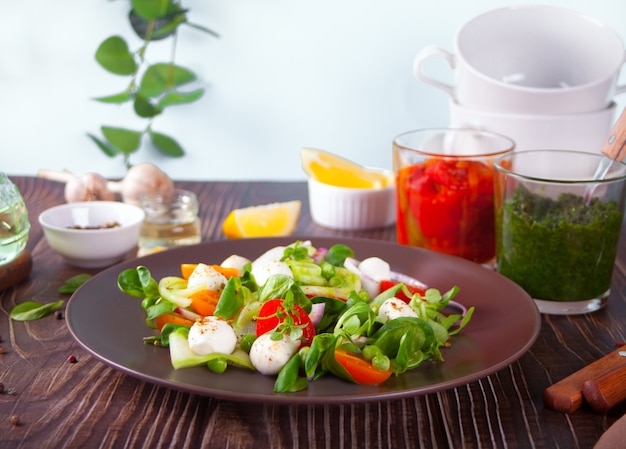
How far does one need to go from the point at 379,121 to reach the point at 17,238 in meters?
2.10

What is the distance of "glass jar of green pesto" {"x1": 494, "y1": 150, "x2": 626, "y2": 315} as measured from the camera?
1429 millimetres

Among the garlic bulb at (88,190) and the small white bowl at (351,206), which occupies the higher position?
the garlic bulb at (88,190)

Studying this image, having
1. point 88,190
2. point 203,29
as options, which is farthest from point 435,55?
point 203,29

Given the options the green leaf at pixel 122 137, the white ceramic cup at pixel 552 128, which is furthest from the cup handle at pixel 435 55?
the green leaf at pixel 122 137

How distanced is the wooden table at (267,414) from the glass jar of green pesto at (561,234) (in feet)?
0.44

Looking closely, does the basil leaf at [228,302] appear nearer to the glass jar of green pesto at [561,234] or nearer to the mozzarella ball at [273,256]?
the mozzarella ball at [273,256]

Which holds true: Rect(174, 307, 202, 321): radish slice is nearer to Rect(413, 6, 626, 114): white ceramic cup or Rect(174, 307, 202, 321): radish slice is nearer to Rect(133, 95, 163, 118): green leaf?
Rect(413, 6, 626, 114): white ceramic cup

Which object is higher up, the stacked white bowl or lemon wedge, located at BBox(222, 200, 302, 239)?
the stacked white bowl

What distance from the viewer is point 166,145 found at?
135 inches

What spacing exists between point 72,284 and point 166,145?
1.88 m

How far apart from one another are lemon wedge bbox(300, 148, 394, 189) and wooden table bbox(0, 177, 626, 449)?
809 mm

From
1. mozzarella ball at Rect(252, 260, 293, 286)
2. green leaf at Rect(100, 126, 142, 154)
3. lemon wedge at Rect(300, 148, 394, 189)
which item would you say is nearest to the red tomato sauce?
lemon wedge at Rect(300, 148, 394, 189)

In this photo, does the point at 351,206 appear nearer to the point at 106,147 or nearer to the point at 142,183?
the point at 142,183

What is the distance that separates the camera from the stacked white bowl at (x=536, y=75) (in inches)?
68.0
